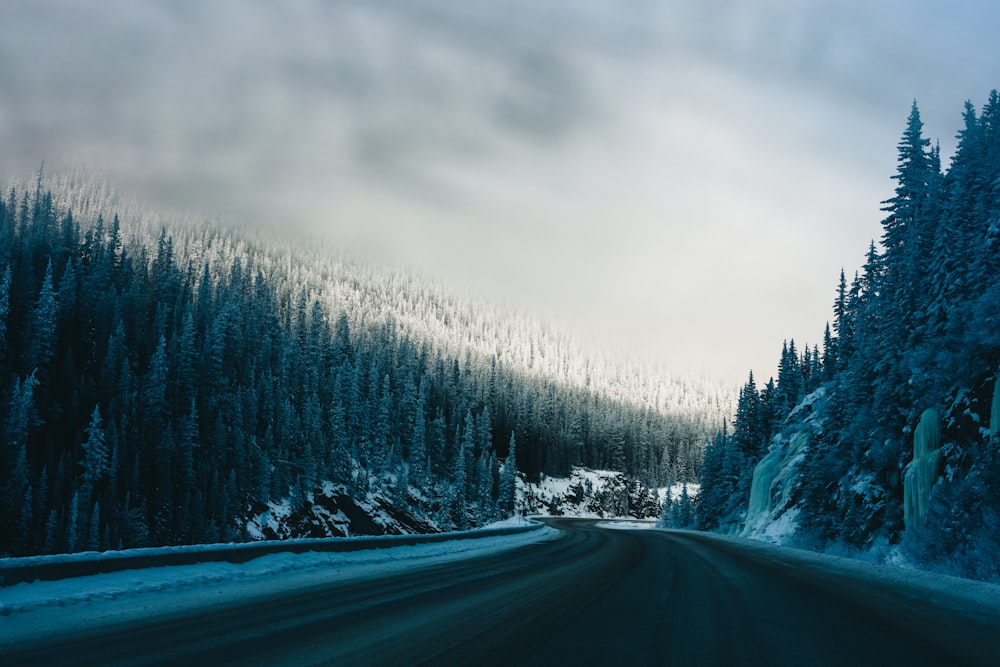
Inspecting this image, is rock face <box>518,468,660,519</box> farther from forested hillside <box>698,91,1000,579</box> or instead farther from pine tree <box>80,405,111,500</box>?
forested hillside <box>698,91,1000,579</box>

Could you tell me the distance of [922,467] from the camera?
21297mm

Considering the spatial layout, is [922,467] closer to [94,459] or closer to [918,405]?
[918,405]

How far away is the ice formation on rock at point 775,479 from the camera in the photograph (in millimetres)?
42000

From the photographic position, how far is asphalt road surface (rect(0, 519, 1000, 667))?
5410mm

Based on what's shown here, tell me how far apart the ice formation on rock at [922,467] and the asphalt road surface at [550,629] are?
40.3ft

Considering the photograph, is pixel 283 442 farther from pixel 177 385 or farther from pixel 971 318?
pixel 971 318

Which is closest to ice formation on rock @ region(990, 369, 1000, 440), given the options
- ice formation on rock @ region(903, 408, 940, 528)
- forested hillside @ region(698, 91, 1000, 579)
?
forested hillside @ region(698, 91, 1000, 579)

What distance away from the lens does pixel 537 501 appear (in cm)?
13150

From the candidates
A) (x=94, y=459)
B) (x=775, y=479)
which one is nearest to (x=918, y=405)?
(x=775, y=479)

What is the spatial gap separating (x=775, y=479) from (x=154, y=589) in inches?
1726

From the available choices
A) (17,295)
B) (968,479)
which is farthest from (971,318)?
(17,295)

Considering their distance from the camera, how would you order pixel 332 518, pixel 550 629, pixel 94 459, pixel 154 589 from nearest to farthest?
pixel 550 629 < pixel 154 589 < pixel 94 459 < pixel 332 518

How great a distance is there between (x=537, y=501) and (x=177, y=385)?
2945 inches

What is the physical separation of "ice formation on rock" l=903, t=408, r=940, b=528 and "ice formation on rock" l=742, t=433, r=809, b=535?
19.0 metres
